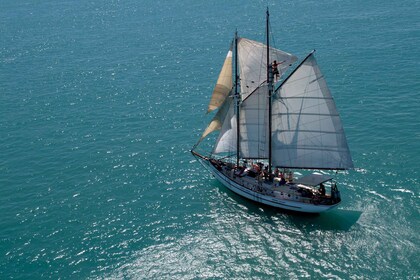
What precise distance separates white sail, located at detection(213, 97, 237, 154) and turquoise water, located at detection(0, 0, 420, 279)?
650 cm

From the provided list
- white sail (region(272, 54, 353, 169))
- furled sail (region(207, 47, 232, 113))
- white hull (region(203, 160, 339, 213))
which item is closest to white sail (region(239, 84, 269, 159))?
white sail (region(272, 54, 353, 169))

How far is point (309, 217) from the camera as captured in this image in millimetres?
72688

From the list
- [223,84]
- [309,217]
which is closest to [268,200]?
[309,217]

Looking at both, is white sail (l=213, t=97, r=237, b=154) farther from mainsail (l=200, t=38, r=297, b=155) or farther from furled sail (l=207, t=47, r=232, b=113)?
furled sail (l=207, t=47, r=232, b=113)

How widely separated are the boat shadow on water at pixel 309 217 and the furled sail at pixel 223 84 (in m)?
15.7

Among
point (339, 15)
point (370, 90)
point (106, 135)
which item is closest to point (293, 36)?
point (339, 15)

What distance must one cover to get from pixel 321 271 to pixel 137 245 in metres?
24.1

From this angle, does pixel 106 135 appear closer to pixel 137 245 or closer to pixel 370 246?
pixel 137 245

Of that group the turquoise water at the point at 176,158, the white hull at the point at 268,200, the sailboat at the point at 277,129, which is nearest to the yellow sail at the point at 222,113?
the sailboat at the point at 277,129

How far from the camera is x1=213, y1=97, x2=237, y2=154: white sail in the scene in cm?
7694

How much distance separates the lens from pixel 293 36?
5556 inches

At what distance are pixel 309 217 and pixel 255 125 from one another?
50.8 feet

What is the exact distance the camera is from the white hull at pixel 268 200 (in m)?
71.1

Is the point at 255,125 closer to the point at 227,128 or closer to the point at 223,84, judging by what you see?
the point at 227,128
